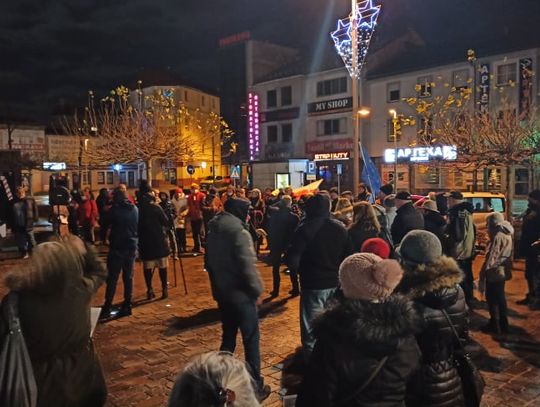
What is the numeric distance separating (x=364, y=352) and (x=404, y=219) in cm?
543

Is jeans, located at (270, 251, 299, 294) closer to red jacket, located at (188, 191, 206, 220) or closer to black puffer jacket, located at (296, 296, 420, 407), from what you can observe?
red jacket, located at (188, 191, 206, 220)

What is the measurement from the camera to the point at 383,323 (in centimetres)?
233

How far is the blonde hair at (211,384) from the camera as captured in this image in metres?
1.80

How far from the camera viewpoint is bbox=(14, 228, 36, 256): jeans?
12.8m

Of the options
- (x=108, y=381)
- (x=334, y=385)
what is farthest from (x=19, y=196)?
(x=334, y=385)

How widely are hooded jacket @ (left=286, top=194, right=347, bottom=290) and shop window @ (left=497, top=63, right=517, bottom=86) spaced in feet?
87.6

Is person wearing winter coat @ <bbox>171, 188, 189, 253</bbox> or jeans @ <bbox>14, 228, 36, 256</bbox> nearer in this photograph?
jeans @ <bbox>14, 228, 36, 256</bbox>

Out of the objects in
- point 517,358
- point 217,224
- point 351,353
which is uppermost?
point 217,224

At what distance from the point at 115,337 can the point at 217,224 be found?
9.27 ft

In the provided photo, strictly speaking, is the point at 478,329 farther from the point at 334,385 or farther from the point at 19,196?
the point at 19,196

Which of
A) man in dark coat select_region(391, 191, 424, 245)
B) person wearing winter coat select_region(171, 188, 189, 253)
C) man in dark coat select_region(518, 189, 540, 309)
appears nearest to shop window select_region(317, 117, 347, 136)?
person wearing winter coat select_region(171, 188, 189, 253)

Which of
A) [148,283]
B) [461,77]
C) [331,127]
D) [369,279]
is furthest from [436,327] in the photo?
[331,127]

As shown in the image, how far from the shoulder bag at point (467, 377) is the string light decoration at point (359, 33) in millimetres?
11265

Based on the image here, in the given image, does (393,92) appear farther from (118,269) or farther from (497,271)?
(118,269)
